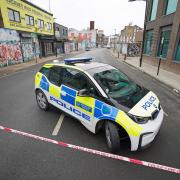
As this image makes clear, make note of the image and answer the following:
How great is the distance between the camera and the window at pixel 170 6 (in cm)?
1331

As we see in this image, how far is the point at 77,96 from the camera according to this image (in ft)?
12.2

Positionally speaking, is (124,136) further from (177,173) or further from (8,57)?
(8,57)

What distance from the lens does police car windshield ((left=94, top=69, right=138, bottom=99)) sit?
3.53m

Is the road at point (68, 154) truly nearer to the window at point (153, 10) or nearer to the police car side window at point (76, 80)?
the police car side window at point (76, 80)

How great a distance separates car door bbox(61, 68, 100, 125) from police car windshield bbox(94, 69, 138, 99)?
35 cm

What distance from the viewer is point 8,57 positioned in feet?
57.0

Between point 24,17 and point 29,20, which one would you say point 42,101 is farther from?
point 29,20

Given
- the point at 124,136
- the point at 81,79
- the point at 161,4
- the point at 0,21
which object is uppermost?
the point at 161,4

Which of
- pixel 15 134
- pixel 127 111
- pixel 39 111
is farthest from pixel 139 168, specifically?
pixel 39 111

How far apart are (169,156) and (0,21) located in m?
20.1

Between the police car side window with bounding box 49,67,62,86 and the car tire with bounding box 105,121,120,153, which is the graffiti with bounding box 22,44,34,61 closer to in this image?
the police car side window with bounding box 49,67,62,86

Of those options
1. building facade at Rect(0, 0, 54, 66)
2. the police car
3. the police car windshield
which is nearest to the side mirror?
the police car

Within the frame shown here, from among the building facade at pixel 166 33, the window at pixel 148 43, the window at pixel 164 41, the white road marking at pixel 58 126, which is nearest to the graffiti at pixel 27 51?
the building facade at pixel 166 33

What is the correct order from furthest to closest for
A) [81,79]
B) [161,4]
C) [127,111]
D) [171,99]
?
1. [161,4]
2. [171,99]
3. [81,79]
4. [127,111]
